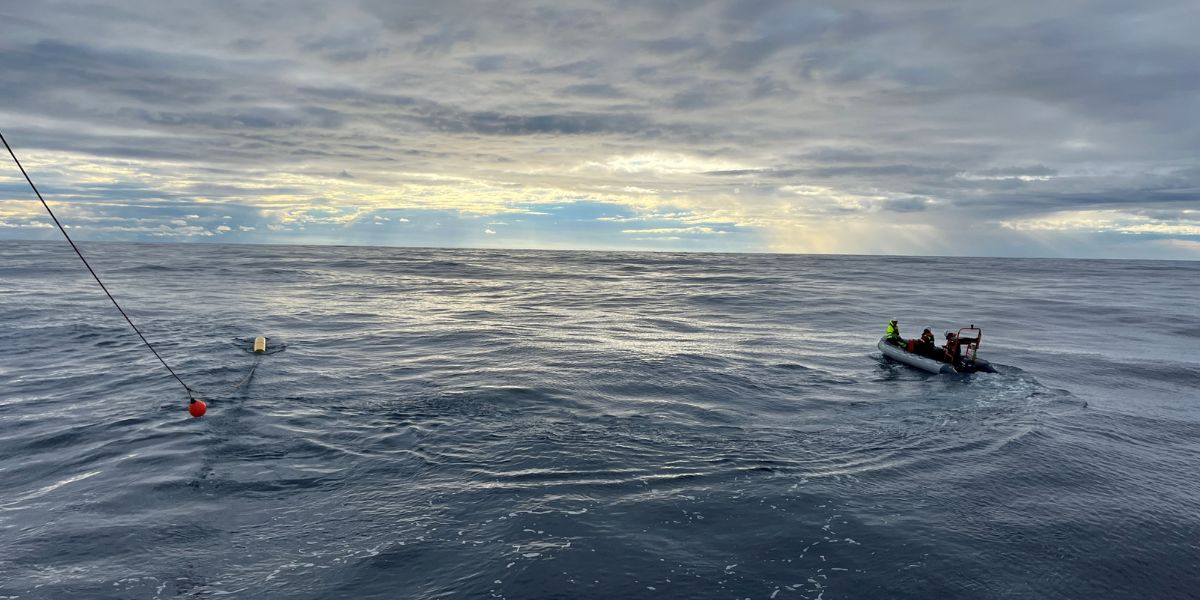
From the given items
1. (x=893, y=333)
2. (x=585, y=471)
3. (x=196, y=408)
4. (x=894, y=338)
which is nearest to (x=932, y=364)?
(x=894, y=338)

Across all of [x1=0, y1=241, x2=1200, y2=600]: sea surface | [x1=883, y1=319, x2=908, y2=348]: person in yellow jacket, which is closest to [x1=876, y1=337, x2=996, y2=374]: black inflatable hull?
[x1=883, y1=319, x2=908, y2=348]: person in yellow jacket

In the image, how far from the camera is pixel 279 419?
20.4m

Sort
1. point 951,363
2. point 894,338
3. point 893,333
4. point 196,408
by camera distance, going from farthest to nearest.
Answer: point 893,333
point 894,338
point 951,363
point 196,408

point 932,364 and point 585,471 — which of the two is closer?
point 585,471

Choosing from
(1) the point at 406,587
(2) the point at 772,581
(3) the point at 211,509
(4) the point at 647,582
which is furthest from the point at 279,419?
(2) the point at 772,581

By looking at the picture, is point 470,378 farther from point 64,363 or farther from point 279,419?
point 64,363

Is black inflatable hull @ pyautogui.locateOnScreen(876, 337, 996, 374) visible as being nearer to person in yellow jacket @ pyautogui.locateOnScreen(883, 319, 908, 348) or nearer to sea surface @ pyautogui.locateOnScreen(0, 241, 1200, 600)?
person in yellow jacket @ pyautogui.locateOnScreen(883, 319, 908, 348)

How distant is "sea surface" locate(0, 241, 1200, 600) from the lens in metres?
11.9

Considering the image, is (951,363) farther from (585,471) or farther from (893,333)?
(585,471)

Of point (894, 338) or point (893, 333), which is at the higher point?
point (893, 333)

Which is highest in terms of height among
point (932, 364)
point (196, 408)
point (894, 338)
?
point (894, 338)

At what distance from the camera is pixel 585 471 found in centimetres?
1641

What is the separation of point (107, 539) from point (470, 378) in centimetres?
1455

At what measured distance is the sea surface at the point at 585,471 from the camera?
39.0 feet
